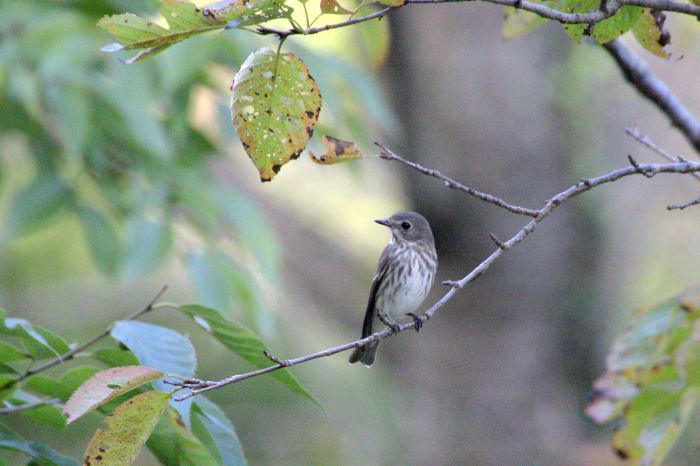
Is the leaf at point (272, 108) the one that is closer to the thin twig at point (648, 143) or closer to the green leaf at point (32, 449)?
the green leaf at point (32, 449)

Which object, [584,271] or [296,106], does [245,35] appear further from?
[584,271]

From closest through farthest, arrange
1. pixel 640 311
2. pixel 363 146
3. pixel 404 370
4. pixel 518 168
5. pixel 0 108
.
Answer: pixel 640 311
pixel 0 108
pixel 363 146
pixel 518 168
pixel 404 370

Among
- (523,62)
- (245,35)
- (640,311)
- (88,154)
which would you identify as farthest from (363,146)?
(523,62)

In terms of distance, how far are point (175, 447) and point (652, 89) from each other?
5.21ft

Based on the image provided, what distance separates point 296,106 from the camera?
59.3 inches

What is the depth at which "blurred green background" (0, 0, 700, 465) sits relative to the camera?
3.68m

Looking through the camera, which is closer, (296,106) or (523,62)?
(296,106)

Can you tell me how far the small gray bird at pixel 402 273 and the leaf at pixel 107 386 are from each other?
2.50 metres

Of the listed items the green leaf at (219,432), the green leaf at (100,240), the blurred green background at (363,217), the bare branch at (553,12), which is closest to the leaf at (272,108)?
the bare branch at (553,12)

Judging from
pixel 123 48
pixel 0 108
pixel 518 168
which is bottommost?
pixel 518 168

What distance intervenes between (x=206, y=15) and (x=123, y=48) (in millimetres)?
156

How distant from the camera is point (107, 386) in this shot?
1.47m

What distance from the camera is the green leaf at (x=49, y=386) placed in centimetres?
183

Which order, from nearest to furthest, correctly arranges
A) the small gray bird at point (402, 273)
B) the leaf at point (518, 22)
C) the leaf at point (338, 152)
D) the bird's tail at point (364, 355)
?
the leaf at point (338, 152), the leaf at point (518, 22), the bird's tail at point (364, 355), the small gray bird at point (402, 273)
